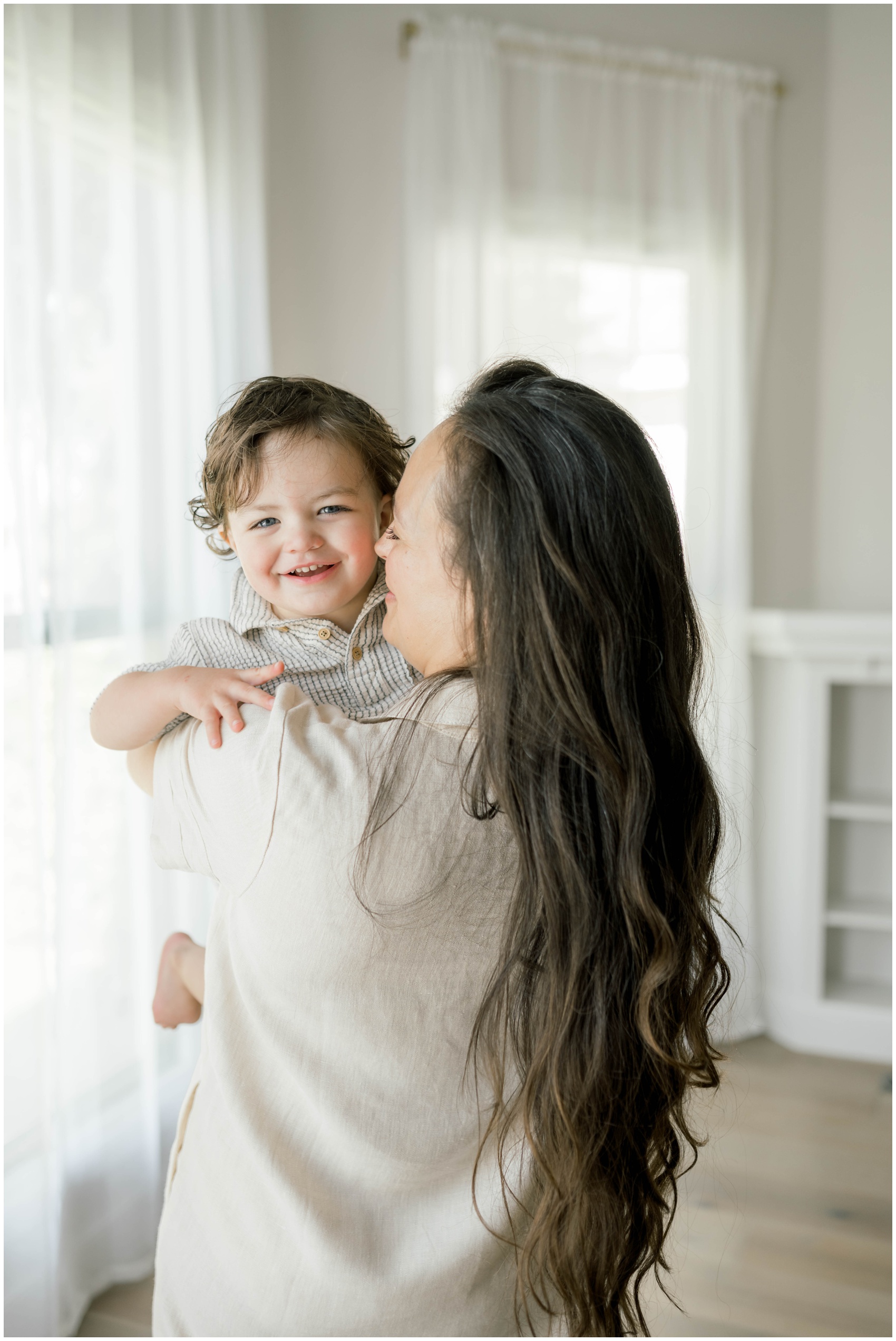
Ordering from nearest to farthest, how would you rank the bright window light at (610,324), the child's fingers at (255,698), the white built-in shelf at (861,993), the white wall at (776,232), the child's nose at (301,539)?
the child's fingers at (255,698)
the child's nose at (301,539)
the white wall at (776,232)
the bright window light at (610,324)
the white built-in shelf at (861,993)

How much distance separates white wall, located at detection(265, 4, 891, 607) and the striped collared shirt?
6.18 ft

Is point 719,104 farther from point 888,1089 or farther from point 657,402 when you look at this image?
point 888,1089

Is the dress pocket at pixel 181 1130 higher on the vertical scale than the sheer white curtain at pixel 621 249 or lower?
lower

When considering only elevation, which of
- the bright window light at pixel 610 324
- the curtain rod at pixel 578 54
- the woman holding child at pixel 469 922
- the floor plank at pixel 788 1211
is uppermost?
the curtain rod at pixel 578 54

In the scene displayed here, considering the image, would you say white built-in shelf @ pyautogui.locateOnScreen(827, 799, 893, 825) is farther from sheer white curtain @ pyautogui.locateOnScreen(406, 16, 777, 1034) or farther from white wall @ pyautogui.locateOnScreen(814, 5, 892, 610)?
white wall @ pyautogui.locateOnScreen(814, 5, 892, 610)

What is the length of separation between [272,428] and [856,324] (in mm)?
3064

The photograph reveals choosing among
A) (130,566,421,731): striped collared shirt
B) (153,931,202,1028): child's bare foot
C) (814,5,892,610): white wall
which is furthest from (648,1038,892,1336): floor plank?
(814,5,892,610): white wall

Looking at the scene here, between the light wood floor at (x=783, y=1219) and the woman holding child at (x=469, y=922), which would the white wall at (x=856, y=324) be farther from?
the woman holding child at (x=469, y=922)

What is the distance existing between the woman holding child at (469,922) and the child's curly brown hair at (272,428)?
0.35 meters

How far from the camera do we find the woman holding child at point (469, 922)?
2.48 feet

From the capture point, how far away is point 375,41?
299 centimetres

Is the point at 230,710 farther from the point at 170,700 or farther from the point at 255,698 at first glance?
the point at 170,700

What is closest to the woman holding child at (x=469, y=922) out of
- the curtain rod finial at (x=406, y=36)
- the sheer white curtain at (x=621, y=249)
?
the sheer white curtain at (x=621, y=249)

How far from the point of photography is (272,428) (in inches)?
46.5
